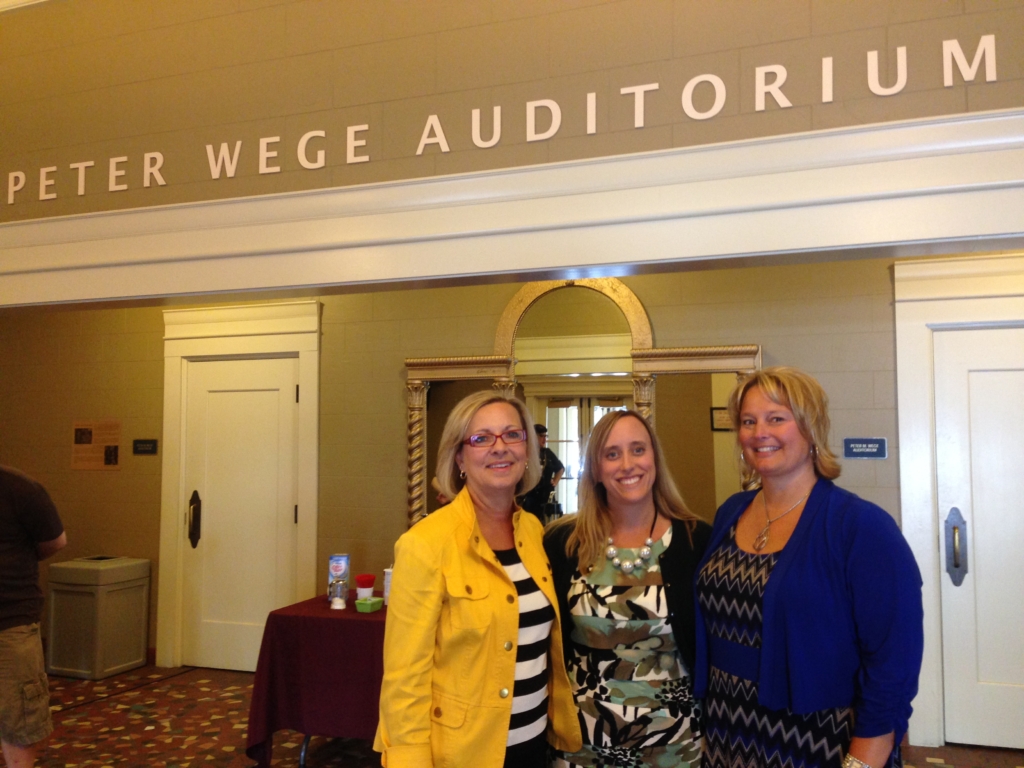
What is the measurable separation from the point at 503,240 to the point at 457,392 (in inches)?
86.5

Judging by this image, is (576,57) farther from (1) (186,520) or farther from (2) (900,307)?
(1) (186,520)

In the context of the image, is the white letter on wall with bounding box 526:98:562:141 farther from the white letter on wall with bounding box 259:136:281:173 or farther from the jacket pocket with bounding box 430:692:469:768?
the jacket pocket with bounding box 430:692:469:768

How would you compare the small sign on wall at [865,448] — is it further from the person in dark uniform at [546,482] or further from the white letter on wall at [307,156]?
the white letter on wall at [307,156]

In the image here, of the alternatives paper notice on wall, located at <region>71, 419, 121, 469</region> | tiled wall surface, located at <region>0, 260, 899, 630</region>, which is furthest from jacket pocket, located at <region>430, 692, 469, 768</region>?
paper notice on wall, located at <region>71, 419, 121, 469</region>

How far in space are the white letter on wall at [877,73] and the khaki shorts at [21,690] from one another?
3.65 m

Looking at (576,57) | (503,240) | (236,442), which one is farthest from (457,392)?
(576,57)

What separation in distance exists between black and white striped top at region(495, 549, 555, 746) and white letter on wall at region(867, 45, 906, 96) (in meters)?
1.88

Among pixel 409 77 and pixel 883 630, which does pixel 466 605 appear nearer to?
pixel 883 630

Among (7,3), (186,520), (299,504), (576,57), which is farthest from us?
(186,520)

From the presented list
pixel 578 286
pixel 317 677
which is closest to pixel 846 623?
pixel 317 677

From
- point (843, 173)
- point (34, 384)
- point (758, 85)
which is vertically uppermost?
point (758, 85)

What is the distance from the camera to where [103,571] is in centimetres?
537

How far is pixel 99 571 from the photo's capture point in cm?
536

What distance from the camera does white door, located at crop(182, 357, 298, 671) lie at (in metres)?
5.49
